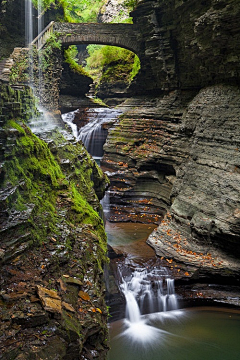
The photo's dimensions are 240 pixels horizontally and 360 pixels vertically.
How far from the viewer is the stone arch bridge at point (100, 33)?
1947cm

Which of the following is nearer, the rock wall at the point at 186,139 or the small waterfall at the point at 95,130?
the rock wall at the point at 186,139

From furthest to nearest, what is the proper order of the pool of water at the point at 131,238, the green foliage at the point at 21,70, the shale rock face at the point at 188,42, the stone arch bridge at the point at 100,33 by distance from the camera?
the stone arch bridge at the point at 100,33 → the green foliage at the point at 21,70 → the shale rock face at the point at 188,42 → the pool of water at the point at 131,238

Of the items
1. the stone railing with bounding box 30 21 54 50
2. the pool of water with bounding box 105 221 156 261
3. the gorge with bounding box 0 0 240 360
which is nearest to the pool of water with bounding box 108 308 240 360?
the gorge with bounding box 0 0 240 360

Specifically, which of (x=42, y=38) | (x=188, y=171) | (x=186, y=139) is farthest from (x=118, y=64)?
(x=188, y=171)

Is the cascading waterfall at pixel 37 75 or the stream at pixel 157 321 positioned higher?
the cascading waterfall at pixel 37 75

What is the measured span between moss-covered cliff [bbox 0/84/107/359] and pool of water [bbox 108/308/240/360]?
2562 mm

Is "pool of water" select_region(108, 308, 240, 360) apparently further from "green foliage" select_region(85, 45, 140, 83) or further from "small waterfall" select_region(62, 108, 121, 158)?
"green foliage" select_region(85, 45, 140, 83)

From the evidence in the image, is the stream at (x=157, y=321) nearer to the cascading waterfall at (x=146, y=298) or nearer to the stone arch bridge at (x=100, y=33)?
the cascading waterfall at (x=146, y=298)

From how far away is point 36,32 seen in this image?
22.0 meters

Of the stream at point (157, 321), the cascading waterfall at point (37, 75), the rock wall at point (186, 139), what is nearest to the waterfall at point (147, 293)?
the stream at point (157, 321)

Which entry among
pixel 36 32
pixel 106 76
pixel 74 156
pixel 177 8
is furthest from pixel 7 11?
pixel 74 156

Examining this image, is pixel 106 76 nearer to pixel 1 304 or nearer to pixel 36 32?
pixel 36 32

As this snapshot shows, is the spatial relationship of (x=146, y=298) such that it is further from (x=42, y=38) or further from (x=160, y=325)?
(x=42, y=38)

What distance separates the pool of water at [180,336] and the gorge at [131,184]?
11 cm
